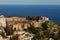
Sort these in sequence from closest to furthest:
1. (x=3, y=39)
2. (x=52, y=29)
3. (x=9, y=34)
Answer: (x=3, y=39) < (x=9, y=34) < (x=52, y=29)

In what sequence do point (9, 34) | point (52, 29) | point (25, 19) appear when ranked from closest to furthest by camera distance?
point (9, 34) < point (52, 29) < point (25, 19)

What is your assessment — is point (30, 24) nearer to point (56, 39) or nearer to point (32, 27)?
point (32, 27)

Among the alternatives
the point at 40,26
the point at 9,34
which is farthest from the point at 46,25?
the point at 9,34

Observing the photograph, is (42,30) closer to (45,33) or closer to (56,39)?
(45,33)

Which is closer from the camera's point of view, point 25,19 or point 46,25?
point 46,25

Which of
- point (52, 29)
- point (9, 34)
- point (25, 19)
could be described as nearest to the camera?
point (9, 34)

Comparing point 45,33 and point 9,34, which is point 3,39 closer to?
point 9,34

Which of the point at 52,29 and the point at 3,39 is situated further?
the point at 52,29

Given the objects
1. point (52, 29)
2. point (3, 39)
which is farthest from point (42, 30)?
point (3, 39)

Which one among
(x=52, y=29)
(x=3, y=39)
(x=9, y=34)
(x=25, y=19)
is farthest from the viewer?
(x=25, y=19)
